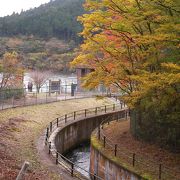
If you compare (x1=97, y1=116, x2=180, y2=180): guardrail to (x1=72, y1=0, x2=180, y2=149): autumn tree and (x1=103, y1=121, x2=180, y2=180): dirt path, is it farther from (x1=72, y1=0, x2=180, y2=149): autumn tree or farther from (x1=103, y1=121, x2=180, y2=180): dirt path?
(x1=72, y1=0, x2=180, y2=149): autumn tree

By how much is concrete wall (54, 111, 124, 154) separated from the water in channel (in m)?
0.49

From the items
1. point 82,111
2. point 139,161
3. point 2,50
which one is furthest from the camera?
point 2,50

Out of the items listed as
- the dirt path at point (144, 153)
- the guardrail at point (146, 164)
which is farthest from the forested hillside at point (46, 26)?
the guardrail at point (146, 164)

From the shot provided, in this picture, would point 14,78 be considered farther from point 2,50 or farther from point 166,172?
point 2,50

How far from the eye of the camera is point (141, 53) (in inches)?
720

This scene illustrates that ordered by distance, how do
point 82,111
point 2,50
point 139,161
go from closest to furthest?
1. point 139,161
2. point 82,111
3. point 2,50

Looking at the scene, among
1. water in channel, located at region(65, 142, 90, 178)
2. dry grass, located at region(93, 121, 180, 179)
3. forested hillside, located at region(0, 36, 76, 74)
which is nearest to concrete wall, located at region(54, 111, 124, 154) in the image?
water in channel, located at region(65, 142, 90, 178)

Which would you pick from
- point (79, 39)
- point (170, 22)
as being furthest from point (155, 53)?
point (79, 39)

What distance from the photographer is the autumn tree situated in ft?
50.6

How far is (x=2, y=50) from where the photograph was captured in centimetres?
9569

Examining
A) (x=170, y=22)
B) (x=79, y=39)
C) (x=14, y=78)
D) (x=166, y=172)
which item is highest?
(x=79, y=39)

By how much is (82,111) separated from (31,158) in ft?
64.6

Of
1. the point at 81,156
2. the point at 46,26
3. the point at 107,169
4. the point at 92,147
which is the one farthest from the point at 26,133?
the point at 46,26

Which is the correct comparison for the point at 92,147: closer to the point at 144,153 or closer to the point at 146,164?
the point at 144,153
